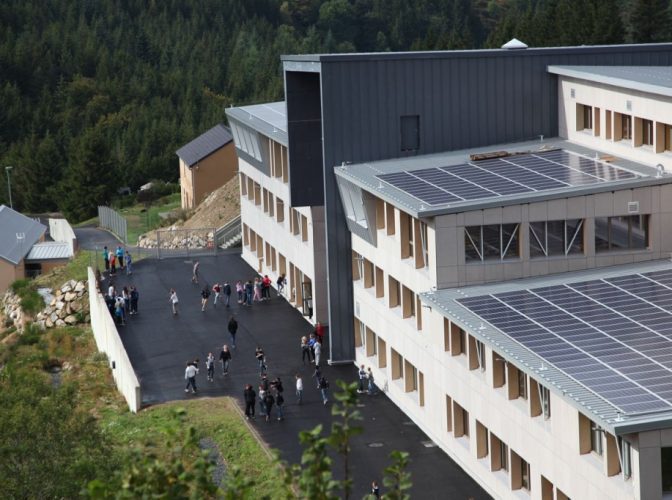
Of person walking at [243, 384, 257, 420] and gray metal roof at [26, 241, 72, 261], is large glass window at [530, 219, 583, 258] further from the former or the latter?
gray metal roof at [26, 241, 72, 261]

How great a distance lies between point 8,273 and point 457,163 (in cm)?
4812

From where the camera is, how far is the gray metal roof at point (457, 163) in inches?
1713

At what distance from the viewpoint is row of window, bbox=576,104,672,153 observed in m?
46.4

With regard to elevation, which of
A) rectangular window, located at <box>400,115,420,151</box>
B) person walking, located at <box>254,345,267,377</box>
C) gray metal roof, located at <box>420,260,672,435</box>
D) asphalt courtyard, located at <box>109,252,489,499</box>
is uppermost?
rectangular window, located at <box>400,115,420,151</box>

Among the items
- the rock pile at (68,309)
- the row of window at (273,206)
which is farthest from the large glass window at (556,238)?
the rock pile at (68,309)

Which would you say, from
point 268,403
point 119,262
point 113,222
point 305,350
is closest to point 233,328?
point 305,350

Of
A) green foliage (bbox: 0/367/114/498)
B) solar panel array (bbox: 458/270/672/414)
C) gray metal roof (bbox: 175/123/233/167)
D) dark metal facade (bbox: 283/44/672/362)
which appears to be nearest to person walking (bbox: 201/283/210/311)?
dark metal facade (bbox: 283/44/672/362)

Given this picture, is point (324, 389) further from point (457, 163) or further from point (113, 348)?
point (113, 348)

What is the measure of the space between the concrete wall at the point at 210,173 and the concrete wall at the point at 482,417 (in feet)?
159

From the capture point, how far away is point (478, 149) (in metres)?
53.6

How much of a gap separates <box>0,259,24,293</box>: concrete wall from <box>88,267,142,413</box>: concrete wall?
68.0 feet

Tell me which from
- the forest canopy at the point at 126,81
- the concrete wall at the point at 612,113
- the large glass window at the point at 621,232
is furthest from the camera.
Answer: the forest canopy at the point at 126,81

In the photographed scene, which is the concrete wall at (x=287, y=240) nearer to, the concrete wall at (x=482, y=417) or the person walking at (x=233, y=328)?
the person walking at (x=233, y=328)

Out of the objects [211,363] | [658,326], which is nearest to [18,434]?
[211,363]
